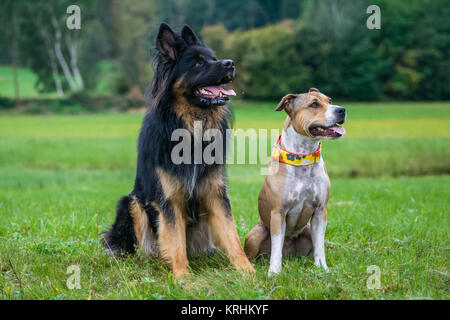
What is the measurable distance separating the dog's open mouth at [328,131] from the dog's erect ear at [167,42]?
4.78 ft

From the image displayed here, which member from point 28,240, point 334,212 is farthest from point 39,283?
point 334,212

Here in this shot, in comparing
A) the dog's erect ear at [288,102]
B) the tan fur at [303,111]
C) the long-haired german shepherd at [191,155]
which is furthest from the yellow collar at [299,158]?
the long-haired german shepherd at [191,155]

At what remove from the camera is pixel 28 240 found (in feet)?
16.9

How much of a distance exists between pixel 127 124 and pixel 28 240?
84.5 ft

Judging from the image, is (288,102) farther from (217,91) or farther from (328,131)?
(217,91)

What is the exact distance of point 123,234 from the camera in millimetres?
4555

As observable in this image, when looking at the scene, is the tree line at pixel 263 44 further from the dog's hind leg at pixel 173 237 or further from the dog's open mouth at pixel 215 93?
the dog's hind leg at pixel 173 237

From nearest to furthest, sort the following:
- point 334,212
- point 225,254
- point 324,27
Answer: point 225,254 → point 334,212 → point 324,27

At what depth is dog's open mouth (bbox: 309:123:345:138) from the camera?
3783 mm

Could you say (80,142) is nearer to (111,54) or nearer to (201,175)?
(201,175)

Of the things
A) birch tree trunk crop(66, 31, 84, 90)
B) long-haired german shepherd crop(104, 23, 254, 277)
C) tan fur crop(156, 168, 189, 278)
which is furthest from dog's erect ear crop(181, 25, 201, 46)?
birch tree trunk crop(66, 31, 84, 90)

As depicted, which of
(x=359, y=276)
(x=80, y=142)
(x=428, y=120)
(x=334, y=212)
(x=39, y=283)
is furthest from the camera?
(x=428, y=120)

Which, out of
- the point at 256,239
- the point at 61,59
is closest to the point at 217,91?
the point at 256,239

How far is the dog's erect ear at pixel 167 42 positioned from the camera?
388cm
